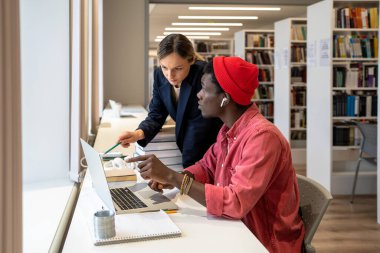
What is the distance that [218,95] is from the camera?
1833mm

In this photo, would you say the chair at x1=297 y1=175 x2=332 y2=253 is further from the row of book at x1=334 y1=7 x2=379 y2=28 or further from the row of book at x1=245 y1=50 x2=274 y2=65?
the row of book at x1=245 y1=50 x2=274 y2=65

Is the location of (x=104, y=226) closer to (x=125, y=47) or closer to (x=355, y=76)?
(x=355, y=76)

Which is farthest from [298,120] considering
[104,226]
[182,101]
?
[104,226]

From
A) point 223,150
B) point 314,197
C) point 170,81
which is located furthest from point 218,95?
point 170,81

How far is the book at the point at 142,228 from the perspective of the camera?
1.44 meters

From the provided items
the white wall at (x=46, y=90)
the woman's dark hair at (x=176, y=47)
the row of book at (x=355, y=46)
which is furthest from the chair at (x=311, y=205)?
the row of book at (x=355, y=46)

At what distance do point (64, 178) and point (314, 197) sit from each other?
1.58 meters

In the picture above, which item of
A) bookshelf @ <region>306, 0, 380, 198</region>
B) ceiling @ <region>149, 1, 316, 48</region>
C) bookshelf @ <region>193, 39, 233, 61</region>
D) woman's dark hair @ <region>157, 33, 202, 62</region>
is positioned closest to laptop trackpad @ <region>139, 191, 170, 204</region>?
woman's dark hair @ <region>157, 33, 202, 62</region>

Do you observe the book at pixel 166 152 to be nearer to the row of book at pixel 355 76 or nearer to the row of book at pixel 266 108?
the row of book at pixel 355 76

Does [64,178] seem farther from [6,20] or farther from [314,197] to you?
[6,20]

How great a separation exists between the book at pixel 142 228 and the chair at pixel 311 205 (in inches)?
21.8

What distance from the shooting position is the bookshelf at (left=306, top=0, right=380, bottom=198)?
17.8 feet

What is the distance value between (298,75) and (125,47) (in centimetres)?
283

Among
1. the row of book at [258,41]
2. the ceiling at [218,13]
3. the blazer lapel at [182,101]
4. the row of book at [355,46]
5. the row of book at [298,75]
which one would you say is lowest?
the blazer lapel at [182,101]
